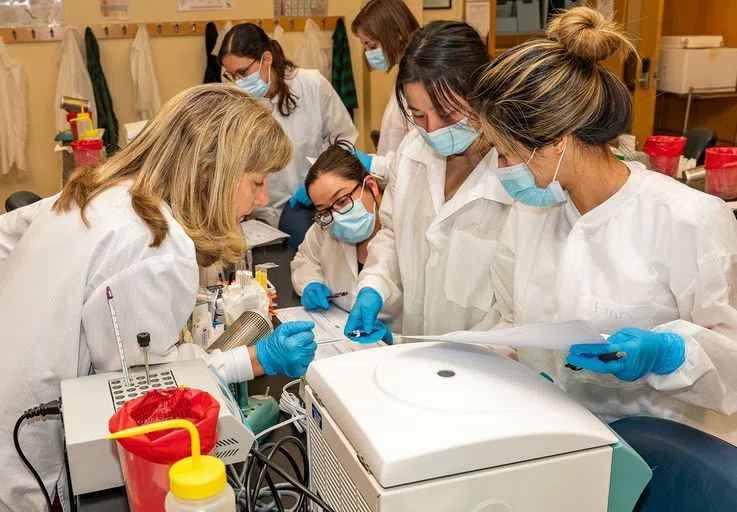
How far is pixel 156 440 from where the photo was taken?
2.54 ft

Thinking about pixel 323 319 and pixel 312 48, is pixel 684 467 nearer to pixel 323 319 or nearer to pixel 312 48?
pixel 323 319

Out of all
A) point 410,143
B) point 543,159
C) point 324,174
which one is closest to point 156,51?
point 324,174

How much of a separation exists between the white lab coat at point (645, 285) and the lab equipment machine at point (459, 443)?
341 millimetres

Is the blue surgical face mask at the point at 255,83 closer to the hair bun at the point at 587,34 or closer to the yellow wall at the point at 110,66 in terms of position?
the yellow wall at the point at 110,66

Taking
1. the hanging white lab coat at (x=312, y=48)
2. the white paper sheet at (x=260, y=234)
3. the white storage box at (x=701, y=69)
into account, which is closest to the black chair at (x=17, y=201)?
the white paper sheet at (x=260, y=234)

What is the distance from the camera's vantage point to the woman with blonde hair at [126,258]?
1.12m

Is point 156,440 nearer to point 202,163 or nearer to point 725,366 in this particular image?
point 202,163

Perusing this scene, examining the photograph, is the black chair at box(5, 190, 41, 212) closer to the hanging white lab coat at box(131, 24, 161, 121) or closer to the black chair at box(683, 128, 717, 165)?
the hanging white lab coat at box(131, 24, 161, 121)

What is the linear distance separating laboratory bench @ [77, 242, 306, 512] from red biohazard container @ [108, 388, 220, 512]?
99 millimetres

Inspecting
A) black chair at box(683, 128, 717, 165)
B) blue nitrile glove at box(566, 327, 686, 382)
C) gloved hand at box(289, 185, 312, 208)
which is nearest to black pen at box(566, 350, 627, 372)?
blue nitrile glove at box(566, 327, 686, 382)

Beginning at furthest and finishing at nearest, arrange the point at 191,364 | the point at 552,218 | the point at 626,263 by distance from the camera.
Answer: the point at 552,218 < the point at 626,263 < the point at 191,364

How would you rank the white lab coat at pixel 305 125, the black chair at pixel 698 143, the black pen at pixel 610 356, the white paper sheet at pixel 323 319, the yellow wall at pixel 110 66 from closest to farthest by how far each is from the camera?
1. the black pen at pixel 610 356
2. the white paper sheet at pixel 323 319
3. the white lab coat at pixel 305 125
4. the black chair at pixel 698 143
5. the yellow wall at pixel 110 66

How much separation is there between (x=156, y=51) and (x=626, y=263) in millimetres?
3725

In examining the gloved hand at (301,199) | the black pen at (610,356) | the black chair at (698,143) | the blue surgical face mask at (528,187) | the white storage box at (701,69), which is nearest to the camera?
the black pen at (610,356)
